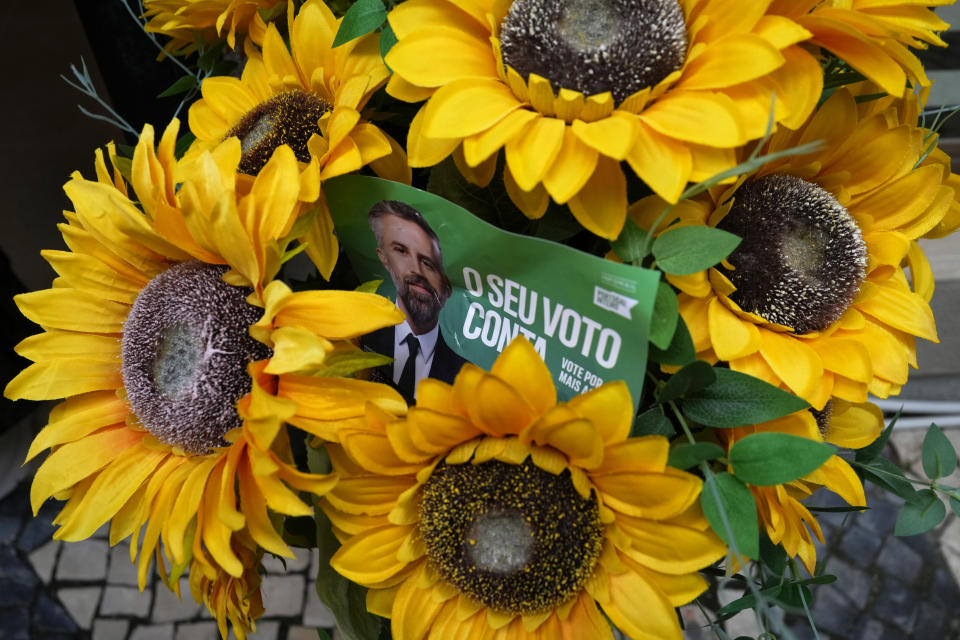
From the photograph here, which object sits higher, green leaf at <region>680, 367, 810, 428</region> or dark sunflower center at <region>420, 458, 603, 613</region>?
green leaf at <region>680, 367, 810, 428</region>

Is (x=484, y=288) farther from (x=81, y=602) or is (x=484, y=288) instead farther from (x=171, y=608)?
(x=81, y=602)

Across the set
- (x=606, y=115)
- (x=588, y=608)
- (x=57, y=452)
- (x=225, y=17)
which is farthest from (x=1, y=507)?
(x=606, y=115)

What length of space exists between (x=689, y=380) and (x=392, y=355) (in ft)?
0.68

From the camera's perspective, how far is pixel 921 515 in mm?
549

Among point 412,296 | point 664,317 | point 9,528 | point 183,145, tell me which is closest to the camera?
point 664,317

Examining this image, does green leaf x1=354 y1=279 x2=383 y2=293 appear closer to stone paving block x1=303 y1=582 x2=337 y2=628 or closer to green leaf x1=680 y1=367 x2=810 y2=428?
green leaf x1=680 y1=367 x2=810 y2=428

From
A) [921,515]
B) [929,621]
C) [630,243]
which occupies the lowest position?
[929,621]

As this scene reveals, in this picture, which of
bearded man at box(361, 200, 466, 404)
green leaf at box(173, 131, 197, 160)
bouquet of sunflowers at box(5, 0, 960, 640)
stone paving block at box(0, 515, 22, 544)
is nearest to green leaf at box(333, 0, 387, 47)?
bouquet of sunflowers at box(5, 0, 960, 640)

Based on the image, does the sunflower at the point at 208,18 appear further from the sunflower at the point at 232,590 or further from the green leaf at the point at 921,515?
the green leaf at the point at 921,515

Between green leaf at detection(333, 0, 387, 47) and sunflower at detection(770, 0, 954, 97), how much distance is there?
9.1 inches

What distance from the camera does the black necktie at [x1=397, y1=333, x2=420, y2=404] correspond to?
513 millimetres

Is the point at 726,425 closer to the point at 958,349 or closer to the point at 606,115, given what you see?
the point at 606,115

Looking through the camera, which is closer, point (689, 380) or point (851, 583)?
point (689, 380)

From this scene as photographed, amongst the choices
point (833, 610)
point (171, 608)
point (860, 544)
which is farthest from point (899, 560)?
point (171, 608)
